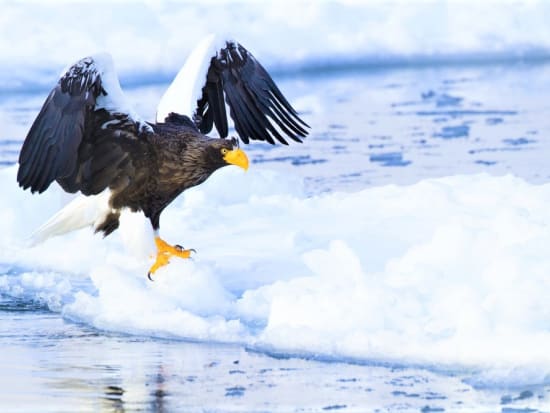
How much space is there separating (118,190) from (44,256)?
0.67 m

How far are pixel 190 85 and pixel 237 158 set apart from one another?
86 centimetres

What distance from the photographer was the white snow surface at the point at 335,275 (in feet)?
16.5

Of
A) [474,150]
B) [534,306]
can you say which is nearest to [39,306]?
[534,306]

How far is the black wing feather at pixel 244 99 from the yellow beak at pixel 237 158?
958 mm

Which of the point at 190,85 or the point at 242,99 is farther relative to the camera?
the point at 242,99

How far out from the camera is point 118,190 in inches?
261

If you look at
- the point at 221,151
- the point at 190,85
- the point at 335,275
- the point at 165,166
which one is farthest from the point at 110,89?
the point at 335,275

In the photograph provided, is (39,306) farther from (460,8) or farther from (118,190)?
(460,8)

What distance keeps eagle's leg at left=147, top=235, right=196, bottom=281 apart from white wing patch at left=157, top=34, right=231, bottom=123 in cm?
73

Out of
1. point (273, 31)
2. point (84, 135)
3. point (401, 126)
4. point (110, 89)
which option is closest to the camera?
point (110, 89)

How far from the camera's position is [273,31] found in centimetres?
Answer: 1889

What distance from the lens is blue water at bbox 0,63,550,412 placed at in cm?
461

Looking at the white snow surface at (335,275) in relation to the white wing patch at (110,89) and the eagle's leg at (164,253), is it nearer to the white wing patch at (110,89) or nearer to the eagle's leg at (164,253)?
the eagle's leg at (164,253)

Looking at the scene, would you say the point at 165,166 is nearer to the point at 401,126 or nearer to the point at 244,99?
the point at 244,99
